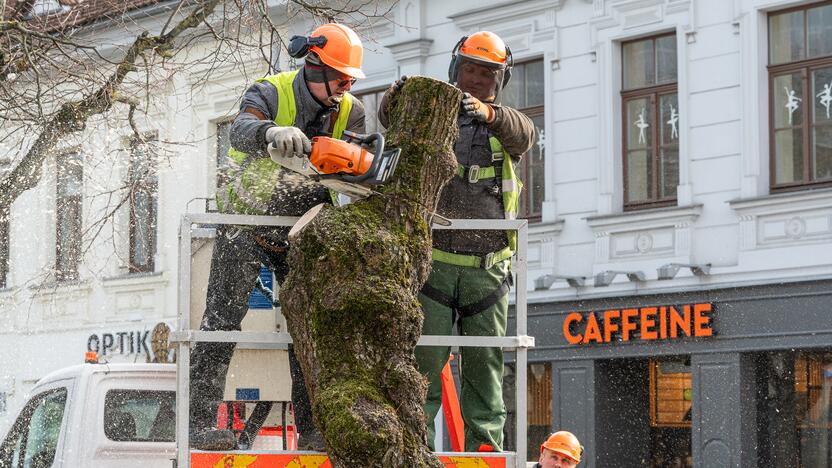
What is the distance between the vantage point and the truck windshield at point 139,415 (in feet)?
30.8

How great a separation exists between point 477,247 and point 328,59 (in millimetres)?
1015

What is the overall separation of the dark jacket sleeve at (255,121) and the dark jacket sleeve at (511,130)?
3.04ft

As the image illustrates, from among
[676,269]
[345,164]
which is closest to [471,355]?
[345,164]

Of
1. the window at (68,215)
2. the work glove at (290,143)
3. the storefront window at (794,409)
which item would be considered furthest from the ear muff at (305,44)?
the window at (68,215)

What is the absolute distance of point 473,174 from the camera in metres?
7.56

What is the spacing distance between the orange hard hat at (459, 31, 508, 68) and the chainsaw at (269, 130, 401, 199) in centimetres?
90

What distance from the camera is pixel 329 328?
6.42 metres

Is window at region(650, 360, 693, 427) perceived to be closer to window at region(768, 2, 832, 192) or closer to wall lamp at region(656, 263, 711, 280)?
wall lamp at region(656, 263, 711, 280)

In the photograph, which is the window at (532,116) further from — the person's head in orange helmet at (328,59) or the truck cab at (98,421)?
the person's head in orange helmet at (328,59)

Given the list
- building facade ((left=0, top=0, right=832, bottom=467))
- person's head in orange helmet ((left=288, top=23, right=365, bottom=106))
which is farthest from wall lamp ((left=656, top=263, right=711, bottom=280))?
person's head in orange helmet ((left=288, top=23, right=365, bottom=106))

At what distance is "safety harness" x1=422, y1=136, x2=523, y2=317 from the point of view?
733 cm

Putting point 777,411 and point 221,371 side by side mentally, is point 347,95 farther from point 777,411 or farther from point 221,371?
point 777,411

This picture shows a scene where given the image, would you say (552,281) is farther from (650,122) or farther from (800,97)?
(800,97)

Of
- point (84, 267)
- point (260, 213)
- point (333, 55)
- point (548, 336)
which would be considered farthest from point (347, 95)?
point (84, 267)
